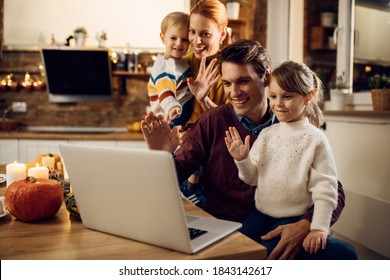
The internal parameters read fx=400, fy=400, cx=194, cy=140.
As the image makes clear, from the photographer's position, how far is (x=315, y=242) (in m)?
1.00

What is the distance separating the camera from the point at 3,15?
12.0ft

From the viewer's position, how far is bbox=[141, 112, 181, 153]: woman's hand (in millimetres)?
1190

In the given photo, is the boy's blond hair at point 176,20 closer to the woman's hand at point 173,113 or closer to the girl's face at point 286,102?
the woman's hand at point 173,113

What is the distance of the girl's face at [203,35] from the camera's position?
1.34 m

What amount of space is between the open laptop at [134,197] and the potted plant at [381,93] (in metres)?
1.52

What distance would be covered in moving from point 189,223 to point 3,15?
3503mm

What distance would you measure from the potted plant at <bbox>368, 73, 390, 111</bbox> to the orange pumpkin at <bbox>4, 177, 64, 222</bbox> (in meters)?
1.72

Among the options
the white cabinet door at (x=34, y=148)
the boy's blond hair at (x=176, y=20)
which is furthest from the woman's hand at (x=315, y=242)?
the white cabinet door at (x=34, y=148)

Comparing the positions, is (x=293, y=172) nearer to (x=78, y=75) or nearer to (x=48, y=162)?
(x=48, y=162)

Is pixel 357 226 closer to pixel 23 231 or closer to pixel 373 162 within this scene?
pixel 373 162

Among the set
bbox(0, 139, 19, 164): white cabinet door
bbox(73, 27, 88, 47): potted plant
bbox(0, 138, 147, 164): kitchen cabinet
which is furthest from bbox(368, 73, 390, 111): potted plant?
bbox(0, 139, 19, 164): white cabinet door

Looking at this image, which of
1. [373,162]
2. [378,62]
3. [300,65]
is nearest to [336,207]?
[300,65]

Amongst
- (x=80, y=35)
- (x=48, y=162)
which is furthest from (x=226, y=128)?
(x=80, y=35)

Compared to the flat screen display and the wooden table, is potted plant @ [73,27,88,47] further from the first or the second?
the wooden table
